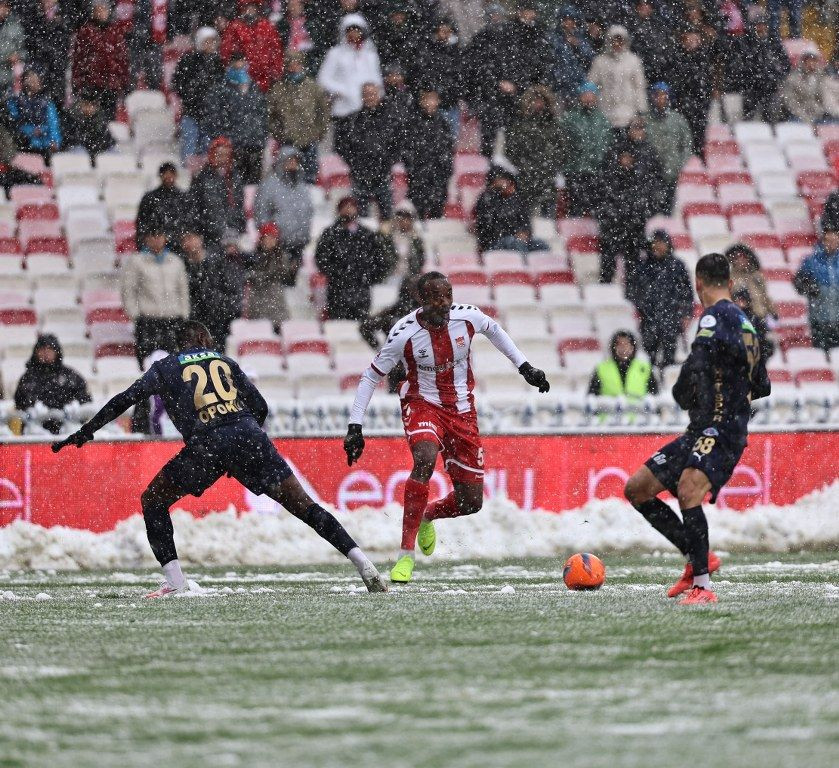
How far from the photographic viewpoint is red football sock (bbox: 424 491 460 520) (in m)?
12.3

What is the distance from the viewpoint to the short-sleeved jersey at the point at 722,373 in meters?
9.38

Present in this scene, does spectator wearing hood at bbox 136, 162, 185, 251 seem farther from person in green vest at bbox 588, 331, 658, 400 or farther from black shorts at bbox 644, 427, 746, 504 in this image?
black shorts at bbox 644, 427, 746, 504

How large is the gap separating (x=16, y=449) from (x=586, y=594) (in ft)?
19.7

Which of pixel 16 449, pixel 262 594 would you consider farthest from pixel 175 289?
pixel 262 594

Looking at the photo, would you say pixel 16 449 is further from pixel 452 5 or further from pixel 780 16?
pixel 780 16

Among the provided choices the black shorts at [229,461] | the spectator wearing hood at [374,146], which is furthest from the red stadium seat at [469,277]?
the black shorts at [229,461]

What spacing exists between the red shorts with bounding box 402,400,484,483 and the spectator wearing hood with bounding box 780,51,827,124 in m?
12.1

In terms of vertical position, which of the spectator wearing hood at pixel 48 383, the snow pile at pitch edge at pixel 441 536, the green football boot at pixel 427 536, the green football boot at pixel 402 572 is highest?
the spectator wearing hood at pixel 48 383

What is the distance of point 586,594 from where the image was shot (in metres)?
10.1

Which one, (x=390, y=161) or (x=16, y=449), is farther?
(x=390, y=161)

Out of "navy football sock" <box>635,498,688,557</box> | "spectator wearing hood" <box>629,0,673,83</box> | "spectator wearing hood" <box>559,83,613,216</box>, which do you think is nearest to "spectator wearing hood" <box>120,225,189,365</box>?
"spectator wearing hood" <box>559,83,613,216</box>

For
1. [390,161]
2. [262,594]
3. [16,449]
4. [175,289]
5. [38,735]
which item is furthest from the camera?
[390,161]

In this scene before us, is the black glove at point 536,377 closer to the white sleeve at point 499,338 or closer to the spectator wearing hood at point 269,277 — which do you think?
the white sleeve at point 499,338

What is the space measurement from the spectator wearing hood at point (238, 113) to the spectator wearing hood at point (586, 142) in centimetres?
325
